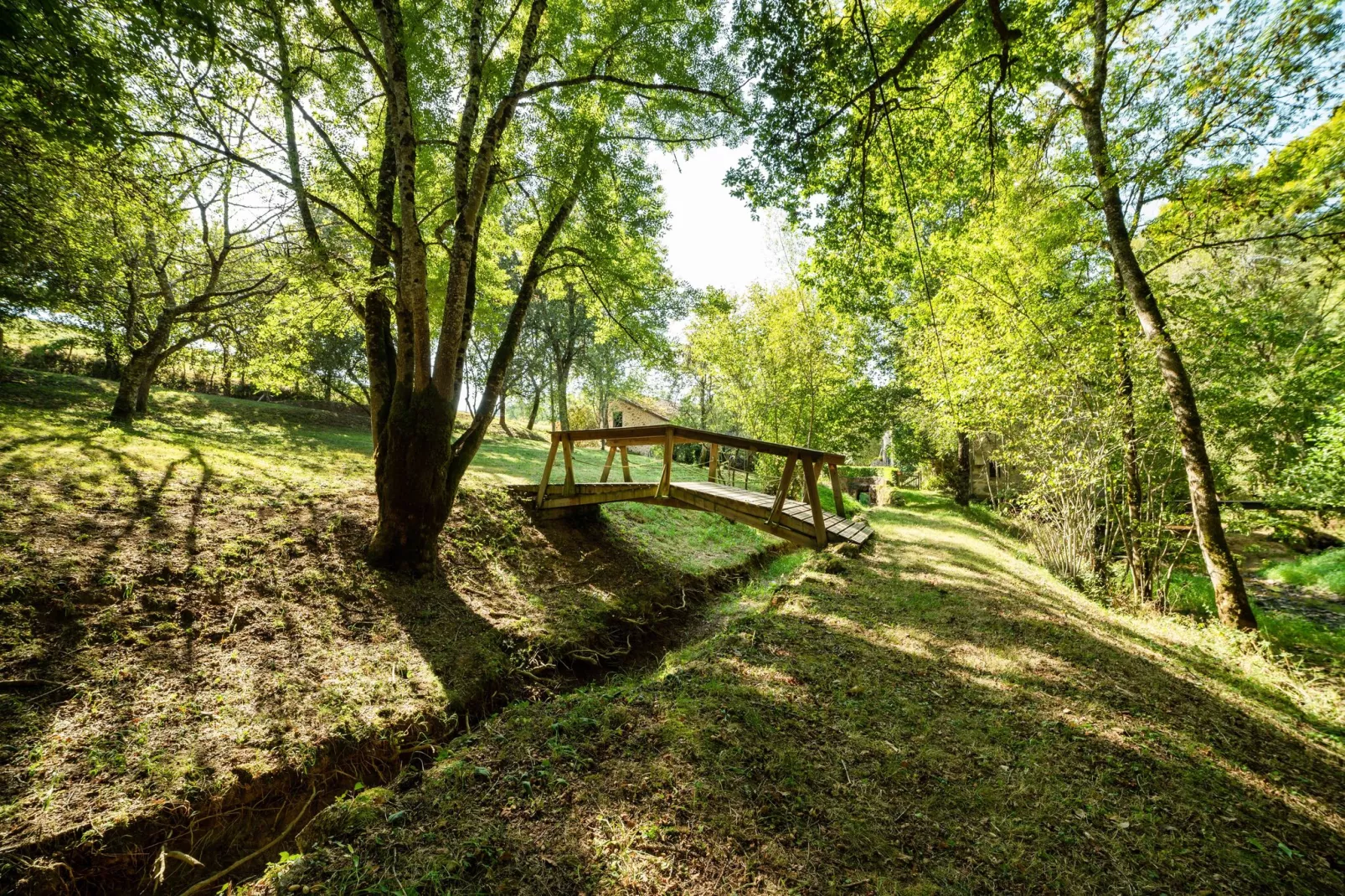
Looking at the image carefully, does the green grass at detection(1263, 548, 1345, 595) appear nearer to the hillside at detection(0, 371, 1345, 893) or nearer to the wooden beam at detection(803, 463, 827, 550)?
the hillside at detection(0, 371, 1345, 893)

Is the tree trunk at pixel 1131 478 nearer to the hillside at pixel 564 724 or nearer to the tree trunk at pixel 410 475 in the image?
the hillside at pixel 564 724

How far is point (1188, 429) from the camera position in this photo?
624 centimetres

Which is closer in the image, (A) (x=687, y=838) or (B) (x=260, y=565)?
(A) (x=687, y=838)

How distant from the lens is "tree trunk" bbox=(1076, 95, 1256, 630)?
5.91 m

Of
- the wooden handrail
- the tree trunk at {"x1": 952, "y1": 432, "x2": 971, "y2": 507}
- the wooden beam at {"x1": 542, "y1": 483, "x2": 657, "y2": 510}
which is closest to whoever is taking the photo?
the wooden handrail

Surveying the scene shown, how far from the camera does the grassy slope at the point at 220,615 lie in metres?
2.86

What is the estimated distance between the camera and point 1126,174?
6738 mm

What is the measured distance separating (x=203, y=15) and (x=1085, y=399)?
11.7 metres

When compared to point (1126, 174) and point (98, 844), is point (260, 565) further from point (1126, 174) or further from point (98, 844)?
point (1126, 174)

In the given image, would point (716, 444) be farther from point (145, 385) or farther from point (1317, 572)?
point (1317, 572)

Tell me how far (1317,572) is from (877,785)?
17311 millimetres

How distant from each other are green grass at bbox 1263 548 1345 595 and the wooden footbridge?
40.8 feet

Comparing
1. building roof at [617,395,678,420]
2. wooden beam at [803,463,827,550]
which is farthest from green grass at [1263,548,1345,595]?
building roof at [617,395,678,420]

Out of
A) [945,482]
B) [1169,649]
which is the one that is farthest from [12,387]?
[945,482]
